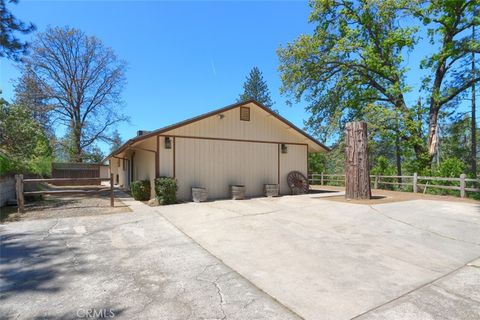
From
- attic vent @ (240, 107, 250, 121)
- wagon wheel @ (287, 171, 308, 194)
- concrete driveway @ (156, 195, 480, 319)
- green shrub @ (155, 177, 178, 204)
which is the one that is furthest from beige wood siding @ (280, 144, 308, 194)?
green shrub @ (155, 177, 178, 204)

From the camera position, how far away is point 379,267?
4332mm

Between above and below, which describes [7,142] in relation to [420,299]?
above

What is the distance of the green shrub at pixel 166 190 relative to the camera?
410 inches

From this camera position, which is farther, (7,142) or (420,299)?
(7,142)

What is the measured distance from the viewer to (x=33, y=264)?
454cm

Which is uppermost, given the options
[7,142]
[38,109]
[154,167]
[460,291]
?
[38,109]

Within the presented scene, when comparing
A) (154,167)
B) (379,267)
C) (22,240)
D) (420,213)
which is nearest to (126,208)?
(154,167)

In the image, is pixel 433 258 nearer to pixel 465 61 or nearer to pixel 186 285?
pixel 186 285

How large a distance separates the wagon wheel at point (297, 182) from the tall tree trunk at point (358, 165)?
3501mm

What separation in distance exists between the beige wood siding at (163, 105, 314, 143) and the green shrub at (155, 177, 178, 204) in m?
2.04

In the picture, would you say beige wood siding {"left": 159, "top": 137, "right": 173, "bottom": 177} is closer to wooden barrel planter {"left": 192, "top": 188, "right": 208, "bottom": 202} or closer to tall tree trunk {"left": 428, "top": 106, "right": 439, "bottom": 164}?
wooden barrel planter {"left": 192, "top": 188, "right": 208, "bottom": 202}

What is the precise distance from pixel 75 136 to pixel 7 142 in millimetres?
13940

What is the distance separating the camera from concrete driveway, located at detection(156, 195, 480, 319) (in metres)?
3.22

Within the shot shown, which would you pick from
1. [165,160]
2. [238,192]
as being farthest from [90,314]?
[238,192]
